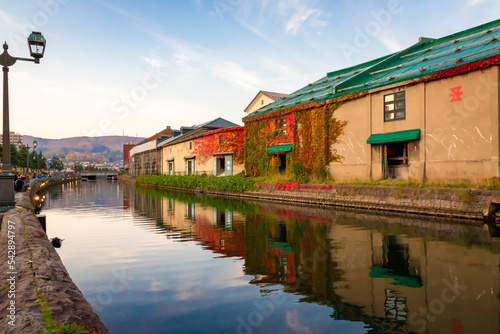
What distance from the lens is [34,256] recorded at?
239 inches

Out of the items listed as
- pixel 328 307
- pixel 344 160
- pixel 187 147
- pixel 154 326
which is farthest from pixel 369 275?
pixel 187 147

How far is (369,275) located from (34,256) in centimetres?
620

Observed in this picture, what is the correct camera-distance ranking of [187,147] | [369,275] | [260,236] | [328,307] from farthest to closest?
[187,147], [260,236], [369,275], [328,307]

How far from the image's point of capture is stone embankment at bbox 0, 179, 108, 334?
11.0ft

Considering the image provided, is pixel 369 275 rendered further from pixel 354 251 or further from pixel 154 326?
pixel 154 326

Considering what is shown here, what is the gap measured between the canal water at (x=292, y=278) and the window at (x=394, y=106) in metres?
8.75

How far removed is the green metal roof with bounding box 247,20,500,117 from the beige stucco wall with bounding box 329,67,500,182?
100 centimetres

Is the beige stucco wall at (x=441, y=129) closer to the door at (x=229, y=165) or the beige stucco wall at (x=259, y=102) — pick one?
the door at (x=229, y=165)

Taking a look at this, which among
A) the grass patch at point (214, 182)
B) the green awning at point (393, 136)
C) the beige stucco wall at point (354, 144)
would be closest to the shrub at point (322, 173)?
the beige stucco wall at point (354, 144)

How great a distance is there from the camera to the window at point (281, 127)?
2933cm

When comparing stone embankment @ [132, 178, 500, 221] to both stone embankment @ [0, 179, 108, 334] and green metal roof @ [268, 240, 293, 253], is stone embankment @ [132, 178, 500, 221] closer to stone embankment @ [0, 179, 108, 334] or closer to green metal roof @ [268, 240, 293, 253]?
green metal roof @ [268, 240, 293, 253]

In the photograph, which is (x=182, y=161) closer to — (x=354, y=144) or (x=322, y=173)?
(x=322, y=173)

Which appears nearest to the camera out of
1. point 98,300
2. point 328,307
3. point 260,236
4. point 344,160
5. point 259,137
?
point 328,307

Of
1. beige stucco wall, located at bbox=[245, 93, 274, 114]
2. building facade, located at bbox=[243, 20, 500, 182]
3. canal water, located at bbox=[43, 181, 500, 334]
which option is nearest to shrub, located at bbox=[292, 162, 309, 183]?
building facade, located at bbox=[243, 20, 500, 182]
